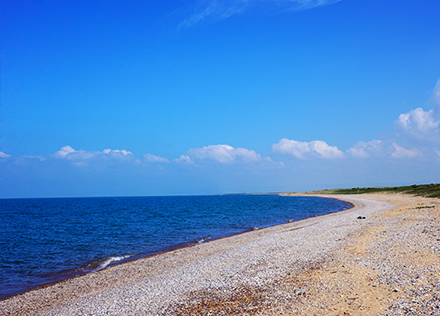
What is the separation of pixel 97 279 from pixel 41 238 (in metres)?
26.3

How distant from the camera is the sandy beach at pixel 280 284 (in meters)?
11.3

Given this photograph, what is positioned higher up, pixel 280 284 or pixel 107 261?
pixel 280 284

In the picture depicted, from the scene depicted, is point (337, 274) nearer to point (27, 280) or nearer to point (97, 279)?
point (97, 279)

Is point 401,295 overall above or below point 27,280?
above

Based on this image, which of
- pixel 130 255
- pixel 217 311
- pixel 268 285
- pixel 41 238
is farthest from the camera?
pixel 41 238

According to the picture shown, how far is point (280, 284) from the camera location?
1421 centimetres

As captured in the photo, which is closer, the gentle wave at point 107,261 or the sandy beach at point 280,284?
the sandy beach at point 280,284

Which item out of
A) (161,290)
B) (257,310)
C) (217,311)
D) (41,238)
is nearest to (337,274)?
(257,310)

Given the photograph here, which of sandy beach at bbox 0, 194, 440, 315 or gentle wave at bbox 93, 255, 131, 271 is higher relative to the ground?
sandy beach at bbox 0, 194, 440, 315

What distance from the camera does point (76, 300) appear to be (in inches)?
650

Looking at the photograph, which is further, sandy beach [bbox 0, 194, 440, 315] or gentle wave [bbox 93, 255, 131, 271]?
gentle wave [bbox 93, 255, 131, 271]

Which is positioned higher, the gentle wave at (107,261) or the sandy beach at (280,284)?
the sandy beach at (280,284)

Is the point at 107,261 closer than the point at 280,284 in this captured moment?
No

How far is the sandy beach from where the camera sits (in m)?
11.3
